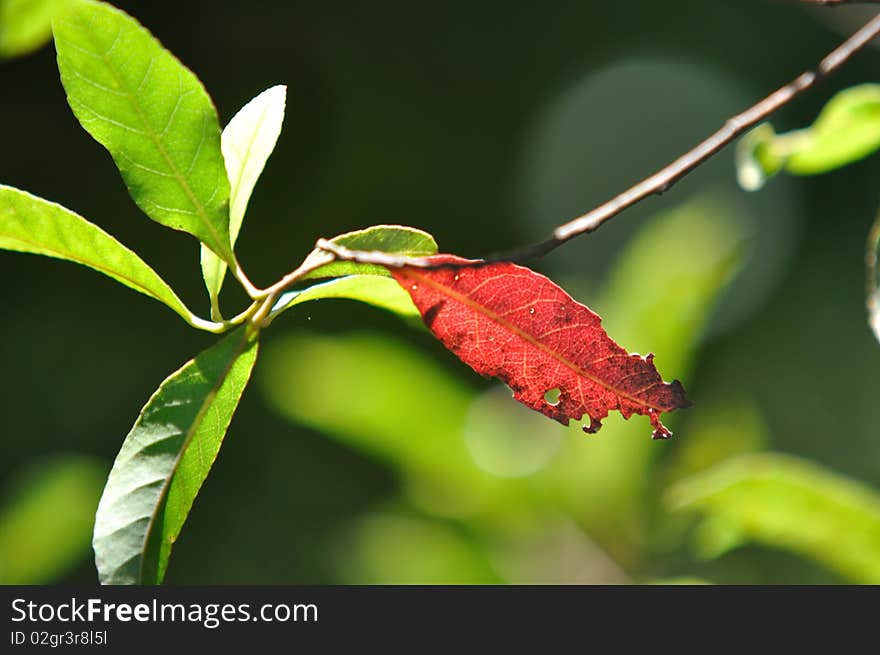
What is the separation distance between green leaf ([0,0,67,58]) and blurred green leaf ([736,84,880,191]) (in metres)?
1.02

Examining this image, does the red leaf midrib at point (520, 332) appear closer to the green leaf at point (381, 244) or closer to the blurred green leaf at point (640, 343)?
the green leaf at point (381, 244)

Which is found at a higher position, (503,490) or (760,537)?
(503,490)

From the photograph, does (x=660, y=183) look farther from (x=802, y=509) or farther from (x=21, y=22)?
(x=802, y=509)

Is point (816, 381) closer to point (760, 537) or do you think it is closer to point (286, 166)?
point (286, 166)

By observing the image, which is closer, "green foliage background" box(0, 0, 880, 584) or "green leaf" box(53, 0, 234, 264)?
"green leaf" box(53, 0, 234, 264)

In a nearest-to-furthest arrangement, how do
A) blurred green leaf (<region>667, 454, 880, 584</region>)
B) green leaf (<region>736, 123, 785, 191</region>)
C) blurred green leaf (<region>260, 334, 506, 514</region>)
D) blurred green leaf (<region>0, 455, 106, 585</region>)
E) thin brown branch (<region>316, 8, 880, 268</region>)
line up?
thin brown branch (<region>316, 8, 880, 268</region>) → green leaf (<region>736, 123, 785, 191</region>) → blurred green leaf (<region>667, 454, 880, 584</region>) → blurred green leaf (<region>260, 334, 506, 514</region>) → blurred green leaf (<region>0, 455, 106, 585</region>)

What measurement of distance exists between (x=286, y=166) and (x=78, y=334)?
5.09ft

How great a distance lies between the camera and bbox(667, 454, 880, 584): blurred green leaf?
1622mm

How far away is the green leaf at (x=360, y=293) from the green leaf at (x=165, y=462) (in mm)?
56

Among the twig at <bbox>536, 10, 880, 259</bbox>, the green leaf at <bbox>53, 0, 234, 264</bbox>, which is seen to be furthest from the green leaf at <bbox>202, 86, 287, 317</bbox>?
the twig at <bbox>536, 10, 880, 259</bbox>

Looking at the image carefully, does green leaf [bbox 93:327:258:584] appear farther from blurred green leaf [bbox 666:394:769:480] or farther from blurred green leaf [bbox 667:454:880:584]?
blurred green leaf [bbox 666:394:769:480]

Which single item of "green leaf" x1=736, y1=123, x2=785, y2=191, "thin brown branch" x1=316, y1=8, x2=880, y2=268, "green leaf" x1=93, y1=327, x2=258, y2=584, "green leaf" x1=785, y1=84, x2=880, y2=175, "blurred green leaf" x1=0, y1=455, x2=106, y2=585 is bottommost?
"green leaf" x1=93, y1=327, x2=258, y2=584

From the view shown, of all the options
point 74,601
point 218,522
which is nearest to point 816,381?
point 218,522

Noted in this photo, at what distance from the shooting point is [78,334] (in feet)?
17.5
